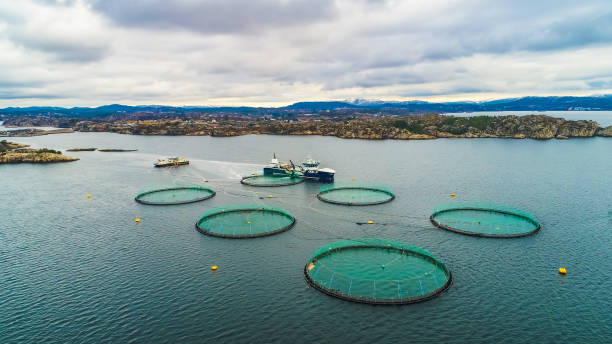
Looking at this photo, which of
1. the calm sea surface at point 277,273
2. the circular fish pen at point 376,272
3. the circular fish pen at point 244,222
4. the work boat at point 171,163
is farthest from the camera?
the work boat at point 171,163

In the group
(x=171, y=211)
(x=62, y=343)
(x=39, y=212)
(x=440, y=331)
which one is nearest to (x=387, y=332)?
(x=440, y=331)

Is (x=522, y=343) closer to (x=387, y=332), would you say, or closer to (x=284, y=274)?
(x=387, y=332)

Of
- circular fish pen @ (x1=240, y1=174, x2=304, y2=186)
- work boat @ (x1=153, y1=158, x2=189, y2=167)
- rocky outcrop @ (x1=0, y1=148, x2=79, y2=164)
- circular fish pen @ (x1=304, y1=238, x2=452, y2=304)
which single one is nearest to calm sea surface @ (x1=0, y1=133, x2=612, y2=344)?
circular fish pen @ (x1=304, y1=238, x2=452, y2=304)

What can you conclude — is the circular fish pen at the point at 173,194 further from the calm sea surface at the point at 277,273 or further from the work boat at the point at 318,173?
the work boat at the point at 318,173

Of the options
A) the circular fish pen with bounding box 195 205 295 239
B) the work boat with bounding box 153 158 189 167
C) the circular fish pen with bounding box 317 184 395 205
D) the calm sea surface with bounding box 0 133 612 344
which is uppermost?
the work boat with bounding box 153 158 189 167

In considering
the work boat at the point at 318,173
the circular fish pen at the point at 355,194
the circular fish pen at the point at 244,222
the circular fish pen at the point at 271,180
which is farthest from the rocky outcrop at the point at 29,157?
the circular fish pen at the point at 355,194

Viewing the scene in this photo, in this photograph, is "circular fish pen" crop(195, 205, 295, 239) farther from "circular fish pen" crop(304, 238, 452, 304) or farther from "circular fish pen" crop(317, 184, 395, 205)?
"circular fish pen" crop(317, 184, 395, 205)
